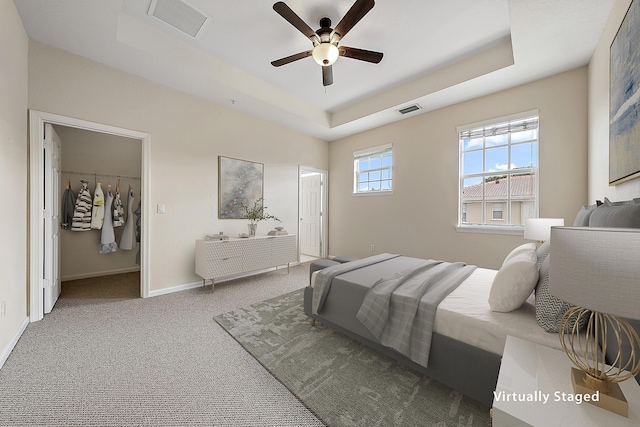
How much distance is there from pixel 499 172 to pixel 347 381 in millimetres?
3425

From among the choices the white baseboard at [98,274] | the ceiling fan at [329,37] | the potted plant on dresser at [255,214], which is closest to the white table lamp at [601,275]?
the ceiling fan at [329,37]

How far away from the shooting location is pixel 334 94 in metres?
4.01

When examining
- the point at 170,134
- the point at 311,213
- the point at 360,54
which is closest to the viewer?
the point at 360,54

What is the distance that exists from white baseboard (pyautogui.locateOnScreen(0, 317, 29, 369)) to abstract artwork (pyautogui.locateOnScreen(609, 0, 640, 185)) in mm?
4392

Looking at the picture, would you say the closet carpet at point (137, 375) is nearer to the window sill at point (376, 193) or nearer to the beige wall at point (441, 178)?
the beige wall at point (441, 178)

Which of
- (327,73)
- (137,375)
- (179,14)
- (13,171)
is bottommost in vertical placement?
(137,375)

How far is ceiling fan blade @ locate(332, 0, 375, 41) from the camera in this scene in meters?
1.87

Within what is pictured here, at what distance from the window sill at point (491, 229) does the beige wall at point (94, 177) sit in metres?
5.55

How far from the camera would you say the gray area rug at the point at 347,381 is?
135cm

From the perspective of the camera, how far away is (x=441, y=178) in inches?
153

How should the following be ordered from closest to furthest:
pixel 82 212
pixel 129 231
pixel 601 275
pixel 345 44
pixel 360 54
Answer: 1. pixel 601 275
2. pixel 360 54
3. pixel 345 44
4. pixel 82 212
5. pixel 129 231

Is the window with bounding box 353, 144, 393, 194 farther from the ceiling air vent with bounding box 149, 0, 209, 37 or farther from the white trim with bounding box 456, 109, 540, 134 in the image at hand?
Answer: the ceiling air vent with bounding box 149, 0, 209, 37

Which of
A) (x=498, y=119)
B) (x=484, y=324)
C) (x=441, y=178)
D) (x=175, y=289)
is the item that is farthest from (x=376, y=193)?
(x=175, y=289)

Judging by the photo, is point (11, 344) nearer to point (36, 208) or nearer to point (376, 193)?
point (36, 208)
